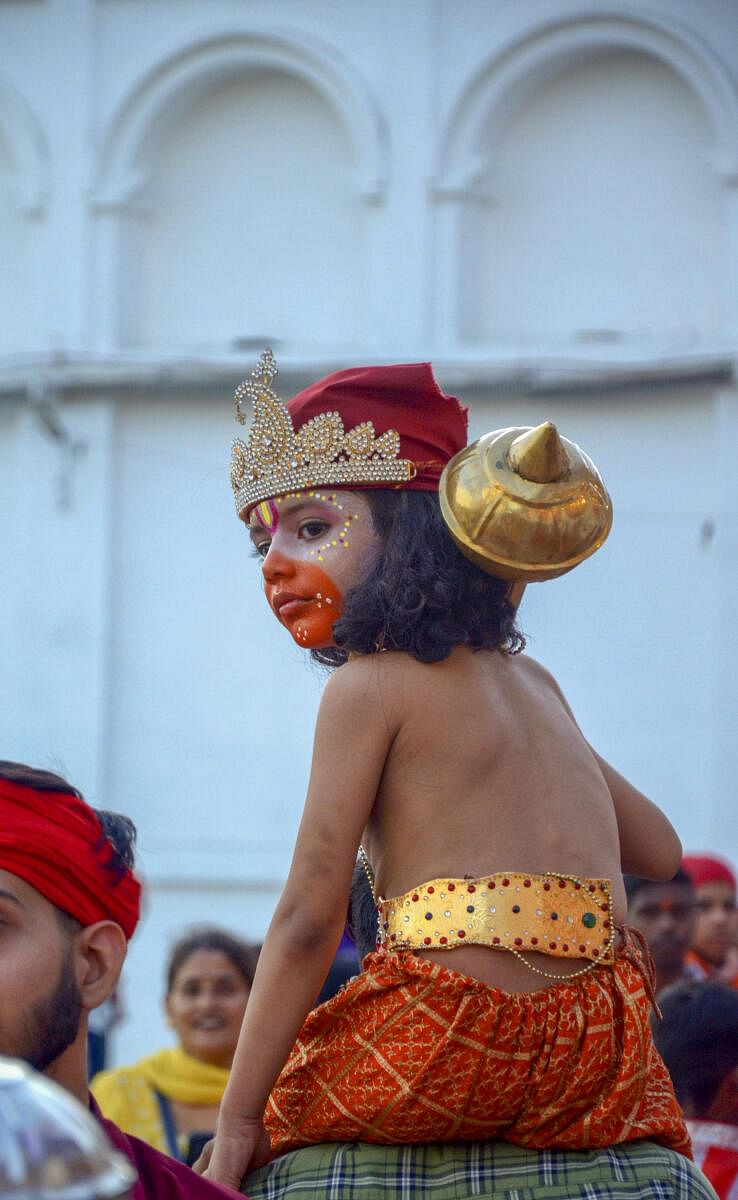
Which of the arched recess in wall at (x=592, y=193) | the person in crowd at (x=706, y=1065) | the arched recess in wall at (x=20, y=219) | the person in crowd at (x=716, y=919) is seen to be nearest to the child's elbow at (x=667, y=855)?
the person in crowd at (x=706, y=1065)

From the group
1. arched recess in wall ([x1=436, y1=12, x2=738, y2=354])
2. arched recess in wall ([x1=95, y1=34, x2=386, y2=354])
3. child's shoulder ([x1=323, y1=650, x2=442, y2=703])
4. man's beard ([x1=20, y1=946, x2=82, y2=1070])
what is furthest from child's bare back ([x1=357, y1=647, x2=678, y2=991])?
arched recess in wall ([x1=95, y1=34, x2=386, y2=354])

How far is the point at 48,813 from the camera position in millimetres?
2662

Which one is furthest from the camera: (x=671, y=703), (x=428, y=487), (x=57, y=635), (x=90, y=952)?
(x=57, y=635)

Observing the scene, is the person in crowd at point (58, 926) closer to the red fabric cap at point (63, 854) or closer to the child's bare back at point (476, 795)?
the red fabric cap at point (63, 854)

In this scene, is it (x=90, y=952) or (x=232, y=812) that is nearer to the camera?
(x=90, y=952)

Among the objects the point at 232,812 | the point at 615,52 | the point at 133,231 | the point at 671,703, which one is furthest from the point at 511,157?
the point at 232,812

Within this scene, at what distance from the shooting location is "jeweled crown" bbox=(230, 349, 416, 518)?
3014 millimetres

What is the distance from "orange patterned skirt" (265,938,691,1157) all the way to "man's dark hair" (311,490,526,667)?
481 millimetres

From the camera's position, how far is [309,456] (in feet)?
9.98

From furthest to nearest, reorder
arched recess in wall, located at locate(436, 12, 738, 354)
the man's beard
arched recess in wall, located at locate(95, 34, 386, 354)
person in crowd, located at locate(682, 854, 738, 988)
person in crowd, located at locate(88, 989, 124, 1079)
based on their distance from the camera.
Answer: arched recess in wall, located at locate(95, 34, 386, 354) < arched recess in wall, located at locate(436, 12, 738, 354) < person in crowd, located at locate(682, 854, 738, 988) < person in crowd, located at locate(88, 989, 124, 1079) < the man's beard

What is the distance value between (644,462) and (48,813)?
28.4 ft

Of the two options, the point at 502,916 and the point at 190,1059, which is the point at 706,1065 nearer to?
the point at 502,916

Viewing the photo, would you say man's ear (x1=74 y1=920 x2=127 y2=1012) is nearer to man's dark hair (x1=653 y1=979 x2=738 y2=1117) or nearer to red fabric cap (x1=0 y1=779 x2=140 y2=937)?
red fabric cap (x1=0 y1=779 x2=140 y2=937)

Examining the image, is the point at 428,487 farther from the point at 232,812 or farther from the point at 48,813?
the point at 232,812
